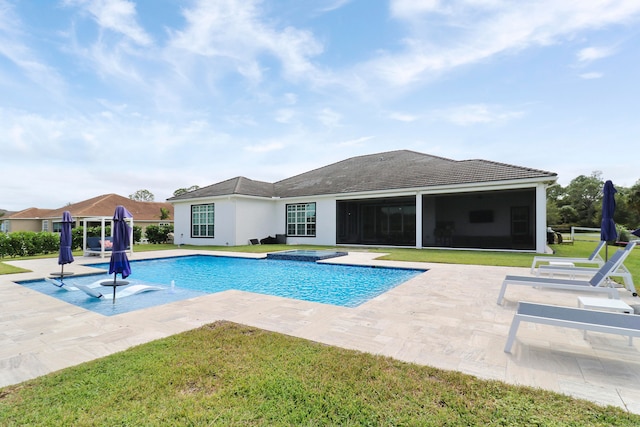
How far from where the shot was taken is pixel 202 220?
22516 mm

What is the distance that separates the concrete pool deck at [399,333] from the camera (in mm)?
3137

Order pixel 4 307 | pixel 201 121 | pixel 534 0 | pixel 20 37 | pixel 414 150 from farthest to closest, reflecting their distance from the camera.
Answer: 1. pixel 414 150
2. pixel 201 121
3. pixel 20 37
4. pixel 534 0
5. pixel 4 307

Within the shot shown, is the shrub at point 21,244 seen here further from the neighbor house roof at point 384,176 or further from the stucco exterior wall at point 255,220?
the stucco exterior wall at point 255,220

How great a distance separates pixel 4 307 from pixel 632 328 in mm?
9686

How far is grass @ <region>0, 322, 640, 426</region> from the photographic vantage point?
2357 mm

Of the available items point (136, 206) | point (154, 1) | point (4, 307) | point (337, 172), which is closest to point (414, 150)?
point (337, 172)

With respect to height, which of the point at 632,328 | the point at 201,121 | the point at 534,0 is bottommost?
the point at 632,328

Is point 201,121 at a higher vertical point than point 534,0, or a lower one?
lower

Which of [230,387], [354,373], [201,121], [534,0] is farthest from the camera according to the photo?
[201,121]

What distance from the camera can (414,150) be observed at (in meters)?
24.8

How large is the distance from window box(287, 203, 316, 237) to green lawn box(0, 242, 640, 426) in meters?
17.9

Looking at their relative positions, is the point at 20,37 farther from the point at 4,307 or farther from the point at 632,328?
the point at 632,328

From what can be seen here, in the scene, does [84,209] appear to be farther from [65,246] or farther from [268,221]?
[65,246]

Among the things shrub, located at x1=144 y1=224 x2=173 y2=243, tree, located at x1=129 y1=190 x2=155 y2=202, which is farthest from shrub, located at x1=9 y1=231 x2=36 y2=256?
tree, located at x1=129 y1=190 x2=155 y2=202
